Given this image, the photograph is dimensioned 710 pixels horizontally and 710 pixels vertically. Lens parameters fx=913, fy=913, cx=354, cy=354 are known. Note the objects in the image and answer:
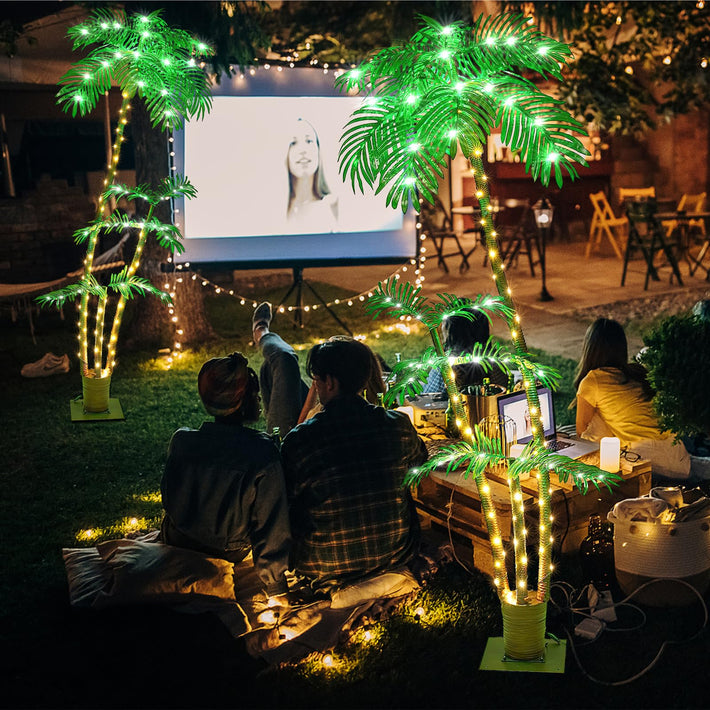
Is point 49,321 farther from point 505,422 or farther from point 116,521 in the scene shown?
point 505,422

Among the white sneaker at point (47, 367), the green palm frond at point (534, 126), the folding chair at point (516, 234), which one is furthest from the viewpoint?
the folding chair at point (516, 234)

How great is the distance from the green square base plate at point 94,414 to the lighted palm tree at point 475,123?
297 centimetres

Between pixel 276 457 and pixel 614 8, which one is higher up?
pixel 614 8

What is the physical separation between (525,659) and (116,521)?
221 cm

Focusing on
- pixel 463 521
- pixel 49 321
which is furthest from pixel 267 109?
pixel 463 521

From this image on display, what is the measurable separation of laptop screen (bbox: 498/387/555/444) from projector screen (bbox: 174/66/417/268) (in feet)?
12.9

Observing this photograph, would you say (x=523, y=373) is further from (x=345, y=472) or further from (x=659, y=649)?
(x=659, y=649)

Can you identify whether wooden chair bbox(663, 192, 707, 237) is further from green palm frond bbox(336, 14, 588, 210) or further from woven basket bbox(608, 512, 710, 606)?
green palm frond bbox(336, 14, 588, 210)

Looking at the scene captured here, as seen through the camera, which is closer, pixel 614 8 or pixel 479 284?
pixel 614 8

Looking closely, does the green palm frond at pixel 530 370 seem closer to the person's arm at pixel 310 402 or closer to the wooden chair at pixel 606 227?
the person's arm at pixel 310 402

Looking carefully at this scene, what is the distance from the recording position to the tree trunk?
7746 mm

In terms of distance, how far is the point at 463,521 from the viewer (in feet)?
12.5

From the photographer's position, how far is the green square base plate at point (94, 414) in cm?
540

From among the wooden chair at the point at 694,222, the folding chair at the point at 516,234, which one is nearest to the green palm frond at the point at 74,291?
the folding chair at the point at 516,234
